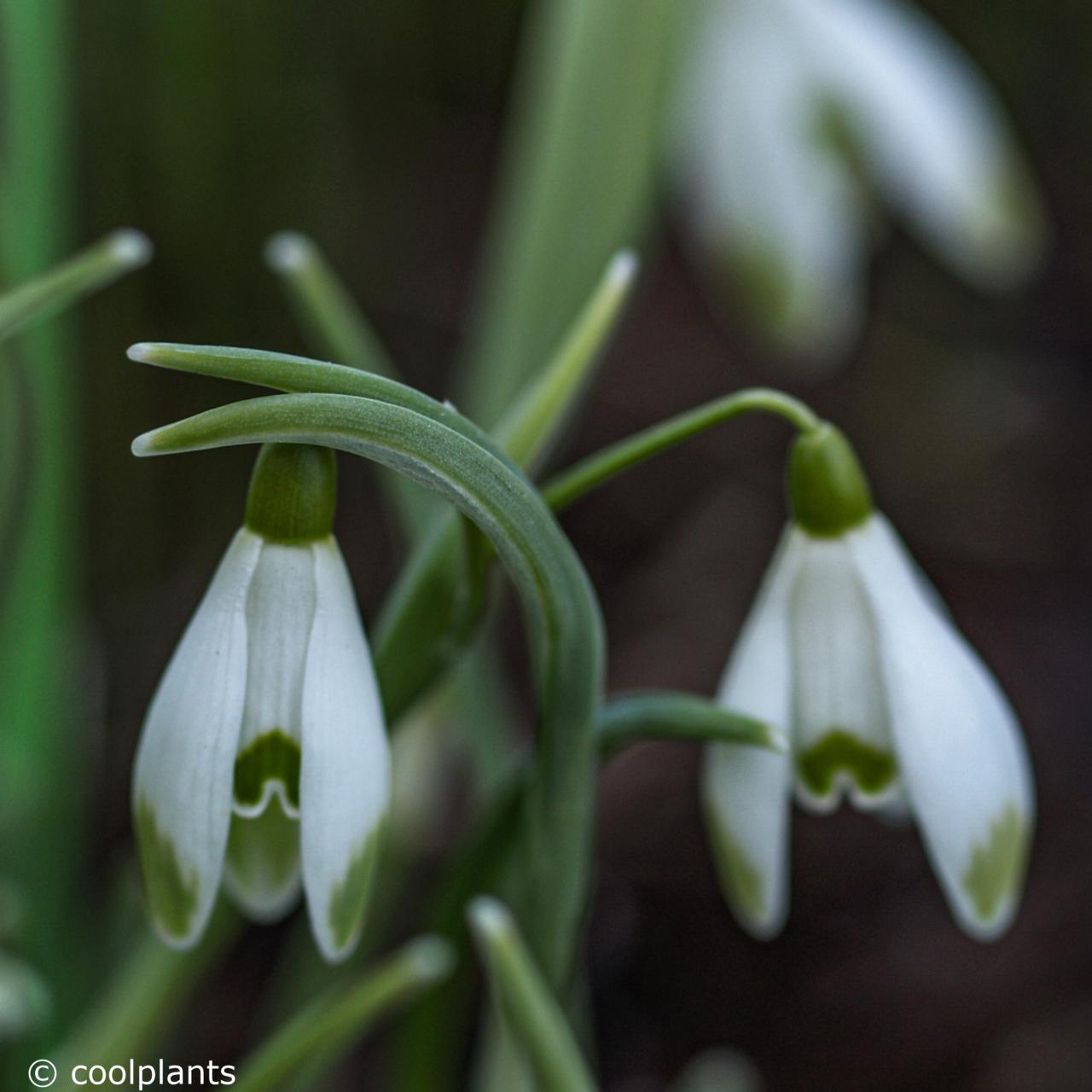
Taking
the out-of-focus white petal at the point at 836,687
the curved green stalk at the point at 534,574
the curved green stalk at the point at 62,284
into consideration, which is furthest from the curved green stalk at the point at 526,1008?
the curved green stalk at the point at 62,284

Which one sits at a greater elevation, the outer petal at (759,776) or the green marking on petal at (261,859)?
the outer petal at (759,776)

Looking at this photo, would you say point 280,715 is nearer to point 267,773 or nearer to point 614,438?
point 267,773

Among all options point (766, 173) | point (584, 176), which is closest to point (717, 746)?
point (584, 176)

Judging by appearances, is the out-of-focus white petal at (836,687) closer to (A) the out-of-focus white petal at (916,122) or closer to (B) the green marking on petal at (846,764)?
(B) the green marking on petal at (846,764)

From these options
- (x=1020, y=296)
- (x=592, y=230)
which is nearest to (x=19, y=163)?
(x=592, y=230)

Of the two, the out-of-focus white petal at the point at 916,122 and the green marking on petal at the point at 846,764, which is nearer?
the green marking on petal at the point at 846,764

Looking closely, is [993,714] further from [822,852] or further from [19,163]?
[822,852]
